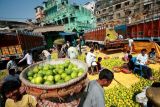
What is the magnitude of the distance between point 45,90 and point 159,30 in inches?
624

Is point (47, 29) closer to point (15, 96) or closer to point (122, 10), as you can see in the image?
point (122, 10)

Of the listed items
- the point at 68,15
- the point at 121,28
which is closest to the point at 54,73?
the point at 121,28

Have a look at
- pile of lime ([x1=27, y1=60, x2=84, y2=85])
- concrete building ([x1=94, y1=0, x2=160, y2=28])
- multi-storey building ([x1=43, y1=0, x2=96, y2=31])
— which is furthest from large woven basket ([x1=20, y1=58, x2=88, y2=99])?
multi-storey building ([x1=43, y1=0, x2=96, y2=31])

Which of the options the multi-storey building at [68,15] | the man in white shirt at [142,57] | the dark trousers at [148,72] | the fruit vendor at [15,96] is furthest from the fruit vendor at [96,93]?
the multi-storey building at [68,15]

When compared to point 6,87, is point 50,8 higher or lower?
higher

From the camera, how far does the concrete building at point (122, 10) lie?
1442 inches

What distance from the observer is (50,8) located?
62.5 m

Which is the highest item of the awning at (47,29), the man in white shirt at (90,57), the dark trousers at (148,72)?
the awning at (47,29)

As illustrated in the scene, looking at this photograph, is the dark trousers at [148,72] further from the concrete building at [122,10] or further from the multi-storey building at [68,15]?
the multi-storey building at [68,15]

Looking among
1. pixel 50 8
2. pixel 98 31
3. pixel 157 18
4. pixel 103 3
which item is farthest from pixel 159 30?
pixel 50 8

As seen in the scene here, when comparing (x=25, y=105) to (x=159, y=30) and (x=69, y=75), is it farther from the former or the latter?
(x=159, y=30)

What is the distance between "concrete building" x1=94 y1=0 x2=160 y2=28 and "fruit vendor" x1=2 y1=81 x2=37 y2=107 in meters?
31.3

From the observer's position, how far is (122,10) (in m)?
46.7

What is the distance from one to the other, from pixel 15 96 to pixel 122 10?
45772mm
